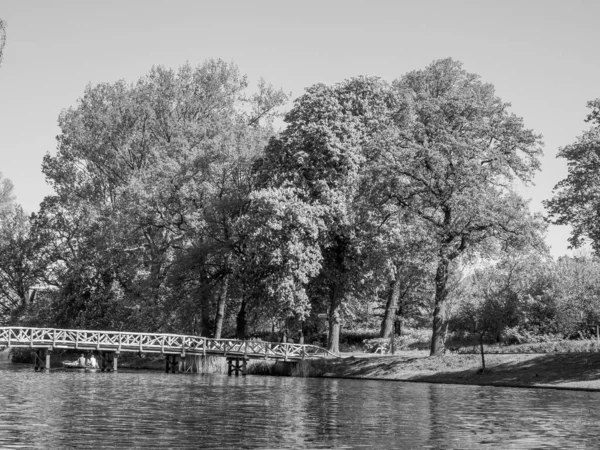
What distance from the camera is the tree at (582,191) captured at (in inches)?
1656

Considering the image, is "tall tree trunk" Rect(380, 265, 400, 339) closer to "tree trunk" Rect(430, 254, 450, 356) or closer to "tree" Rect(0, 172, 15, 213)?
"tree trunk" Rect(430, 254, 450, 356)

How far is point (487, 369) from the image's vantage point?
46625 mm

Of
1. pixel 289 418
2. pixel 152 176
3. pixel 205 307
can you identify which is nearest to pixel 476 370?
pixel 205 307

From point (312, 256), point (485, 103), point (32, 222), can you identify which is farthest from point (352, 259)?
point (32, 222)

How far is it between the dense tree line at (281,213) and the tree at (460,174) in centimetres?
11

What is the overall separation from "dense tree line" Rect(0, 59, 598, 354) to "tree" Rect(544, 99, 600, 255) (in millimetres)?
4366

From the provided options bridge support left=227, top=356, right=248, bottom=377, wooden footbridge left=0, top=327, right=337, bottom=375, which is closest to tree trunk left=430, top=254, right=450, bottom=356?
wooden footbridge left=0, top=327, right=337, bottom=375

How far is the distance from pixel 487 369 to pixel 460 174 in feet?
37.3

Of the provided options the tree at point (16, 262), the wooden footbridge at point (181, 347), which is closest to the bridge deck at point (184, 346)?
the wooden footbridge at point (181, 347)

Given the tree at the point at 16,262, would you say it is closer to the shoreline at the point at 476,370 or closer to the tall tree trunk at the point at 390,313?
the shoreline at the point at 476,370

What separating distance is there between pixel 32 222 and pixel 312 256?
32.8m

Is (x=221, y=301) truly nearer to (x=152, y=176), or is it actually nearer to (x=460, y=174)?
(x=152, y=176)

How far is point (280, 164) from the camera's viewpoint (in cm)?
5838

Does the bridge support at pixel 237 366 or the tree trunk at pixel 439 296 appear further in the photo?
the bridge support at pixel 237 366
